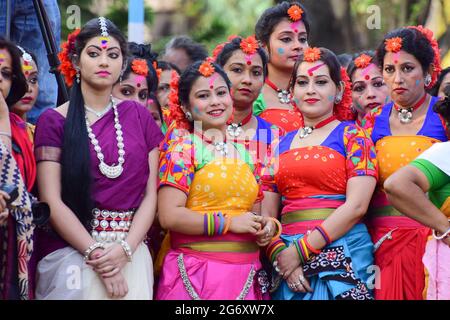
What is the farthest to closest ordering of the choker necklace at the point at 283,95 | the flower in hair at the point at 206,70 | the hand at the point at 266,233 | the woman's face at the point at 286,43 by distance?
1. the woman's face at the point at 286,43
2. the choker necklace at the point at 283,95
3. the flower in hair at the point at 206,70
4. the hand at the point at 266,233

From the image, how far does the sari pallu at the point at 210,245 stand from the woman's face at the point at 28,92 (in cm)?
84

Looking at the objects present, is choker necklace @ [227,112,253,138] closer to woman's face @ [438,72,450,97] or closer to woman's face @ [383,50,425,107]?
woman's face @ [383,50,425,107]

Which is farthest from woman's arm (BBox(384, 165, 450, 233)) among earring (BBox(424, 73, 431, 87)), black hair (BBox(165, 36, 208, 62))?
black hair (BBox(165, 36, 208, 62))

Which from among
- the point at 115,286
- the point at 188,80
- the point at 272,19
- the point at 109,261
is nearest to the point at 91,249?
the point at 109,261

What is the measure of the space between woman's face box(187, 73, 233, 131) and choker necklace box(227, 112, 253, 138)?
196mm

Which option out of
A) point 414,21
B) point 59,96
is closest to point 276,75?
point 59,96

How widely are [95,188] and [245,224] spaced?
2.52ft

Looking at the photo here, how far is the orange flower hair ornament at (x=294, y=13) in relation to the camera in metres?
5.93

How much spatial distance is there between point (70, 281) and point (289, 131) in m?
1.68

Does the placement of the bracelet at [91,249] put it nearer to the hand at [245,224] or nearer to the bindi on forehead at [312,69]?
the hand at [245,224]

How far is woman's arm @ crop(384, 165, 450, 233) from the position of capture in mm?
4320

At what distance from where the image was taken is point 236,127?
17.2 feet

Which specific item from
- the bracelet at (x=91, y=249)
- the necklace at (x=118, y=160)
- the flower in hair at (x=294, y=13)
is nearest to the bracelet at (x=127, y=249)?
the bracelet at (x=91, y=249)
